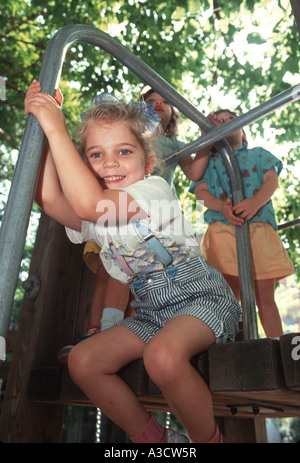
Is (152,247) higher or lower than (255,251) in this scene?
lower

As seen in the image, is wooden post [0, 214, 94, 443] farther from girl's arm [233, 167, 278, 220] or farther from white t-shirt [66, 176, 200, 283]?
girl's arm [233, 167, 278, 220]

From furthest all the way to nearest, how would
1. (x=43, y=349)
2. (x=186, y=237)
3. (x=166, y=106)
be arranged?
(x=166, y=106) < (x=43, y=349) < (x=186, y=237)

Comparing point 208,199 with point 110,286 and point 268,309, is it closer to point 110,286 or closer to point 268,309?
point 268,309

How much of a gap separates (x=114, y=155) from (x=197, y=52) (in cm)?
413

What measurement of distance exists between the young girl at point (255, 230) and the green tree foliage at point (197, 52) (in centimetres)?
185

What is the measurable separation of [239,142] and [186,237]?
150cm

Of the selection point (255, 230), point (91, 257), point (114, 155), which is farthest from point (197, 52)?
point (114, 155)

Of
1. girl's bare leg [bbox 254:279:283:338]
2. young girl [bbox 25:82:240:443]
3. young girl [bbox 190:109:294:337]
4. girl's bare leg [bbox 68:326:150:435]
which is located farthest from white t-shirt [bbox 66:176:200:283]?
girl's bare leg [bbox 254:279:283:338]

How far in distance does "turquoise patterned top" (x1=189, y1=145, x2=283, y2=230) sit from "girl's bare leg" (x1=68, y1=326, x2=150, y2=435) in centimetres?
136

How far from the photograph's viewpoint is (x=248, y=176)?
8.53 feet

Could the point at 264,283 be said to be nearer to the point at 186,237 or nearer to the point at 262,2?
the point at 186,237

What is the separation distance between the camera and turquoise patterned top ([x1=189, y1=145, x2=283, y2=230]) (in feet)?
8.38
